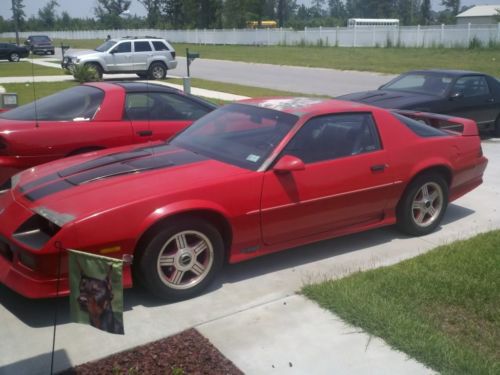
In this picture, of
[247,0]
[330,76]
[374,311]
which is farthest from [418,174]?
[247,0]

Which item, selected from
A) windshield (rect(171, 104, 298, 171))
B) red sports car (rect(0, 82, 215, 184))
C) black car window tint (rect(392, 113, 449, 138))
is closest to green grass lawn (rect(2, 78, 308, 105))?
red sports car (rect(0, 82, 215, 184))

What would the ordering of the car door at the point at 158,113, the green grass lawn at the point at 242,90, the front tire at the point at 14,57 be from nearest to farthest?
1. the car door at the point at 158,113
2. the green grass lawn at the point at 242,90
3. the front tire at the point at 14,57

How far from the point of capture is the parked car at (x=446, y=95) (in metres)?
9.87

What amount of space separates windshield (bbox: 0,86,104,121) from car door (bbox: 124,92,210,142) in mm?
408

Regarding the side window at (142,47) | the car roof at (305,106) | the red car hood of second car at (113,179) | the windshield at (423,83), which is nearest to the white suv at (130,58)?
the side window at (142,47)

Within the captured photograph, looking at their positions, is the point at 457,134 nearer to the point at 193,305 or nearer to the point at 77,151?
the point at 193,305

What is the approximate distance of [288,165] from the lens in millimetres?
4336

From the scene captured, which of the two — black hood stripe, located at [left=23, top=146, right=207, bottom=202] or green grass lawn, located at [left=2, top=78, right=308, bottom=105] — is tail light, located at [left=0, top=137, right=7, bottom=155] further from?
green grass lawn, located at [left=2, top=78, right=308, bottom=105]

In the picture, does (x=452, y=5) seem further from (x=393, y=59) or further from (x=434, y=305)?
(x=434, y=305)

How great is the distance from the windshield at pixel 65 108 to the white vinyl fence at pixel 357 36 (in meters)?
16.8

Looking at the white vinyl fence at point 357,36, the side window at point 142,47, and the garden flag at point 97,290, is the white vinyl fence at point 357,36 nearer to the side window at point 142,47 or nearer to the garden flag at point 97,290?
the side window at point 142,47

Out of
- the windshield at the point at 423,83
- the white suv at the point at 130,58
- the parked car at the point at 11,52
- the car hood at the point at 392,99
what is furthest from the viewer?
the parked car at the point at 11,52

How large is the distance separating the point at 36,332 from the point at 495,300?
3.17m

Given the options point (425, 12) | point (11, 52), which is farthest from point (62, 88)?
point (425, 12)
